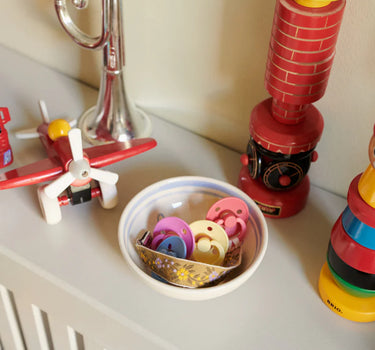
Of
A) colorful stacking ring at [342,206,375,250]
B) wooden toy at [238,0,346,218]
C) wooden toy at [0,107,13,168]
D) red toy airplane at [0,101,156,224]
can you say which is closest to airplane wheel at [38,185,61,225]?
red toy airplane at [0,101,156,224]

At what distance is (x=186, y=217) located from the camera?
72 cm

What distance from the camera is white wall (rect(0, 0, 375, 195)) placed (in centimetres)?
67

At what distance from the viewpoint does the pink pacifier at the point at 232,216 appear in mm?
669

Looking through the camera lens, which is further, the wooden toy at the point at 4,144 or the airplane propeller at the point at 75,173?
the wooden toy at the point at 4,144

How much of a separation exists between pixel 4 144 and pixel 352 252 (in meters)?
0.48

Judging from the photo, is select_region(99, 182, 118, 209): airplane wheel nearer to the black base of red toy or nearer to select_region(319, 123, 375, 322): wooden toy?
the black base of red toy

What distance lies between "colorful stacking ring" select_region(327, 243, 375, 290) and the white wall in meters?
0.18

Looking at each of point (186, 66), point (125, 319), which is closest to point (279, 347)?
point (125, 319)

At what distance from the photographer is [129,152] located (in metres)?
0.71

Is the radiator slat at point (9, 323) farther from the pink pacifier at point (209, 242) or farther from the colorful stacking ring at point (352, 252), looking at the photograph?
the colorful stacking ring at point (352, 252)

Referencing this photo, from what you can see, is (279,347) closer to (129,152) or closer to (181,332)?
(181,332)

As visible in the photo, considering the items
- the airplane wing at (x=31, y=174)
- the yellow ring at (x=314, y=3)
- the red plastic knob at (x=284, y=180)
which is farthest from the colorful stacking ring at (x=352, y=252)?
→ the airplane wing at (x=31, y=174)

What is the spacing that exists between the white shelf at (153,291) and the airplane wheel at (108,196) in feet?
0.04

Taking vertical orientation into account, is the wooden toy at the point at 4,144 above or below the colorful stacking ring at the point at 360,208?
below
